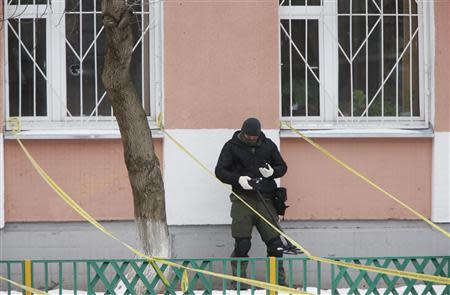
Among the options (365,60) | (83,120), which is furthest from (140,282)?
(365,60)

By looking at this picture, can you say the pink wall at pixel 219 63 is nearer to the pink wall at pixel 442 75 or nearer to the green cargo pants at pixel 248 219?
the green cargo pants at pixel 248 219

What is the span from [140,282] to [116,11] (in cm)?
206

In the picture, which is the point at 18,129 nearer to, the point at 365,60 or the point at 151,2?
the point at 151,2

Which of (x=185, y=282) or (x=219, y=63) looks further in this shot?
(x=219, y=63)

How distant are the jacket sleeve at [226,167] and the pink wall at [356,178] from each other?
788 millimetres

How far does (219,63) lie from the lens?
34.3 feet

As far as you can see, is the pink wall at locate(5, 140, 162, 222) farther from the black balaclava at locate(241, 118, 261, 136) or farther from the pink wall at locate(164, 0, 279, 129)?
the black balaclava at locate(241, 118, 261, 136)

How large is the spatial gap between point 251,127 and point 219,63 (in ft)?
3.22

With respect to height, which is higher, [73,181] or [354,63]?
[354,63]

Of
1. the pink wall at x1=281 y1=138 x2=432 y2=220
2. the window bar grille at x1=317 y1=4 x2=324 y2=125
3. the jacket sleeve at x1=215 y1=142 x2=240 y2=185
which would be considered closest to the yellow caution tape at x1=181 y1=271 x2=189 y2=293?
the jacket sleeve at x1=215 y1=142 x2=240 y2=185

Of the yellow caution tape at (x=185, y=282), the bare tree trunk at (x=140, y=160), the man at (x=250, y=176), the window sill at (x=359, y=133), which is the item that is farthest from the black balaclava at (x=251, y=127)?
the yellow caution tape at (x=185, y=282)

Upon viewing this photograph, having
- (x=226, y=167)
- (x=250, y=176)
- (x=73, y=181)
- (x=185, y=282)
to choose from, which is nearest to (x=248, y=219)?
(x=250, y=176)

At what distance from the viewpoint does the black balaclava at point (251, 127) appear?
9.75 meters

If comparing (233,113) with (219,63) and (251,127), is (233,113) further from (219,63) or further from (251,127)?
(251,127)
